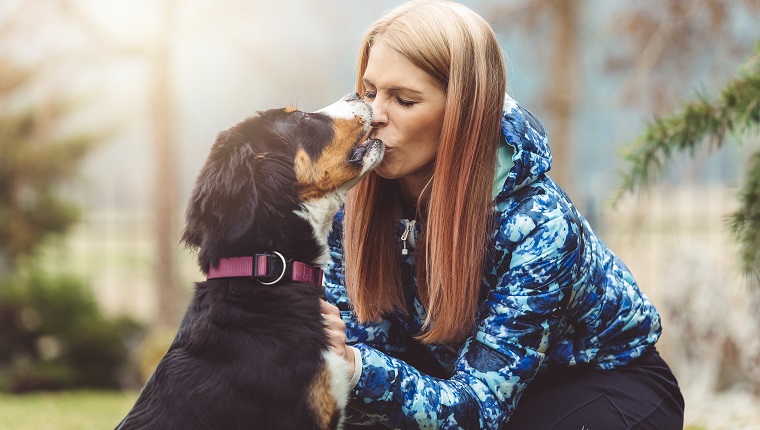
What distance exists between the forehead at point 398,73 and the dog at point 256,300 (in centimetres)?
22

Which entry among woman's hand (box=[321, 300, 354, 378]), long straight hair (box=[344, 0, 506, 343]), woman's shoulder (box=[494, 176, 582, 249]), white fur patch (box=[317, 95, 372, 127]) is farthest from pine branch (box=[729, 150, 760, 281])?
woman's hand (box=[321, 300, 354, 378])

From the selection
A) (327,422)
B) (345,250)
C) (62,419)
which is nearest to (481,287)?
Answer: (345,250)

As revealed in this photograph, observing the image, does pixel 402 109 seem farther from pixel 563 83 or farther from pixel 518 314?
pixel 563 83

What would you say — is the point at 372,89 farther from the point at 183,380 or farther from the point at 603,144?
the point at 603,144

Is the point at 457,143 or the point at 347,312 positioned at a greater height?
the point at 457,143

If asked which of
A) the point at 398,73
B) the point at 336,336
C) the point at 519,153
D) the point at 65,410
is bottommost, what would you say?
the point at 65,410

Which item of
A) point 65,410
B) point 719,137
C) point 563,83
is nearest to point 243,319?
point 719,137

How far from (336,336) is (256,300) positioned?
23 centimetres

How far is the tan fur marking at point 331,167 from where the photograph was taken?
2297 mm

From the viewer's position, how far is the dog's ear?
2129mm

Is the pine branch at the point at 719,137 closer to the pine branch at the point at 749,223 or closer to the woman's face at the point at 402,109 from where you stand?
the pine branch at the point at 749,223

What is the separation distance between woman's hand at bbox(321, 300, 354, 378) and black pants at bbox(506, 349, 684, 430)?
61 centimetres

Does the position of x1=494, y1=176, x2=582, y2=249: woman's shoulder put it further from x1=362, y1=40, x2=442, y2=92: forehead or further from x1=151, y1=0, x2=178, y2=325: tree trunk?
x1=151, y1=0, x2=178, y2=325: tree trunk

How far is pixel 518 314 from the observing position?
2289mm
